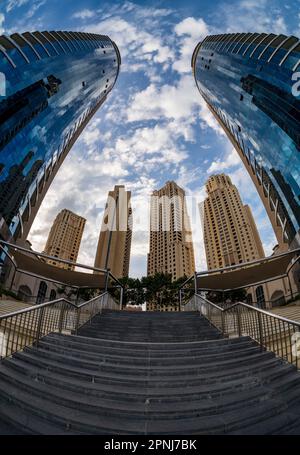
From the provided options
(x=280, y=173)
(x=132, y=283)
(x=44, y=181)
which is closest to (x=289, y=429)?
(x=132, y=283)

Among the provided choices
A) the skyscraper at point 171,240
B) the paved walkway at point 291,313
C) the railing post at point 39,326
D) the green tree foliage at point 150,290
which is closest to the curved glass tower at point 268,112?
the paved walkway at point 291,313

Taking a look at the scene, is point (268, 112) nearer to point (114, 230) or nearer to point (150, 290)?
point (150, 290)

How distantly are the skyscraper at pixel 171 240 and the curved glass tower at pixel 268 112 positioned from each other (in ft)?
120

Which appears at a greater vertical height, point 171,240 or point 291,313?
point 171,240

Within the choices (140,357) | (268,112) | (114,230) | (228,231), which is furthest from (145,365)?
(228,231)

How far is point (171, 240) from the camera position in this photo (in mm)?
86375

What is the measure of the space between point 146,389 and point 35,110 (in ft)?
141

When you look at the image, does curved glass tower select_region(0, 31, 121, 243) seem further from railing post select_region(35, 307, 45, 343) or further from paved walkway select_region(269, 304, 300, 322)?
paved walkway select_region(269, 304, 300, 322)

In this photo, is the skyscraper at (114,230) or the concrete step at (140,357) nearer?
the concrete step at (140,357)

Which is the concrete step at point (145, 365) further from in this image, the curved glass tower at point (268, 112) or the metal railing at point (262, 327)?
the curved glass tower at point (268, 112)

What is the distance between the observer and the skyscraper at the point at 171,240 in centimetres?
7988

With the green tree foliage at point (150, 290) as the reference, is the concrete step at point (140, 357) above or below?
below

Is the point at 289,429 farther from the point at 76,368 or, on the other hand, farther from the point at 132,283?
the point at 132,283
